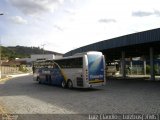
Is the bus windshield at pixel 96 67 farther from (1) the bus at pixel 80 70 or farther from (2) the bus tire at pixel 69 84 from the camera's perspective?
(2) the bus tire at pixel 69 84

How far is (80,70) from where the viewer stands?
23.7 metres

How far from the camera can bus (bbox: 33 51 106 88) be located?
76.0ft

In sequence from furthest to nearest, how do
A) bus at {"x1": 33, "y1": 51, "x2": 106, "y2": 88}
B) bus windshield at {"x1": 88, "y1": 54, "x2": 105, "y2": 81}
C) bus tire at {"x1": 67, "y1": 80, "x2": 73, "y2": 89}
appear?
1. bus tire at {"x1": 67, "y1": 80, "x2": 73, "y2": 89}
2. bus windshield at {"x1": 88, "y1": 54, "x2": 105, "y2": 81}
3. bus at {"x1": 33, "y1": 51, "x2": 106, "y2": 88}

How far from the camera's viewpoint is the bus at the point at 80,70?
76.0ft

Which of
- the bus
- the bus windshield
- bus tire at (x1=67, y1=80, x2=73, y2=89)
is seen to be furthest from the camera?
bus tire at (x1=67, y1=80, x2=73, y2=89)

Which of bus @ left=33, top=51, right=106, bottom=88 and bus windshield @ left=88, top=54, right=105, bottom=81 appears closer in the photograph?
bus @ left=33, top=51, right=106, bottom=88

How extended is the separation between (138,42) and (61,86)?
9400 mm

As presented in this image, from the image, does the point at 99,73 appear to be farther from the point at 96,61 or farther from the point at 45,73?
the point at 45,73

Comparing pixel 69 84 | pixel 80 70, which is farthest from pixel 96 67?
pixel 69 84

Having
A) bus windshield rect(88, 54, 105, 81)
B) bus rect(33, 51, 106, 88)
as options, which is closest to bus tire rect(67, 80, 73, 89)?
bus rect(33, 51, 106, 88)

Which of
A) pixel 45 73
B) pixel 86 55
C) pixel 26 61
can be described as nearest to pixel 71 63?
pixel 86 55

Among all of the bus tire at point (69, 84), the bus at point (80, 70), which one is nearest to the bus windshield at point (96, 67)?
the bus at point (80, 70)

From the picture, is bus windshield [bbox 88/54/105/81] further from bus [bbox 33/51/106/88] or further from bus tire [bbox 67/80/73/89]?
bus tire [bbox 67/80/73/89]

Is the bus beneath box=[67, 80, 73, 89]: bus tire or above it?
above
